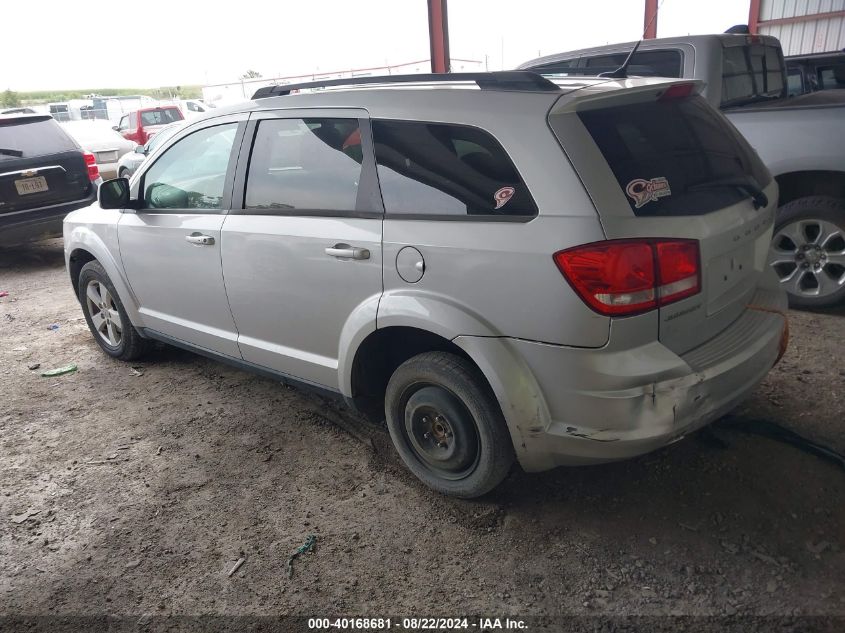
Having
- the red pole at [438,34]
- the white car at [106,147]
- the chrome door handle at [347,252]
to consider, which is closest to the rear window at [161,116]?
the white car at [106,147]

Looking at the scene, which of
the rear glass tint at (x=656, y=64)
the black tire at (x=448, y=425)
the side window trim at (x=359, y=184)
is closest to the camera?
the black tire at (x=448, y=425)

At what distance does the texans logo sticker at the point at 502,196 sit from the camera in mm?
2359

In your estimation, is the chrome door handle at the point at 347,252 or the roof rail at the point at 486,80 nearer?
the roof rail at the point at 486,80

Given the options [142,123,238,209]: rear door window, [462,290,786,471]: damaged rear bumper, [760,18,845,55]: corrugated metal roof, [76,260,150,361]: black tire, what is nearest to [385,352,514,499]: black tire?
[462,290,786,471]: damaged rear bumper

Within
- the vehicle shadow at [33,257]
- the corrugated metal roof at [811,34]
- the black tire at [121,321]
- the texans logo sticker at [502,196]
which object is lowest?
the vehicle shadow at [33,257]

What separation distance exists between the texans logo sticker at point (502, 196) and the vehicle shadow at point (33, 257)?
24.2ft

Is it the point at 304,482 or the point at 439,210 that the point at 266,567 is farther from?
the point at 439,210

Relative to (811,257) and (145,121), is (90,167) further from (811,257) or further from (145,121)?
(145,121)

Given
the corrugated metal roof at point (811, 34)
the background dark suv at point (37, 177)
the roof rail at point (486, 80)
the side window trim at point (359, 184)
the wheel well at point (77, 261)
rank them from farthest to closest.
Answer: the corrugated metal roof at point (811, 34)
the background dark suv at point (37, 177)
the wheel well at point (77, 261)
the side window trim at point (359, 184)
the roof rail at point (486, 80)

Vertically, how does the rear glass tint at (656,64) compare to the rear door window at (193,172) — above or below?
above

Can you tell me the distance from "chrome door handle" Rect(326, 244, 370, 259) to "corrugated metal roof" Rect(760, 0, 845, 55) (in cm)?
1667

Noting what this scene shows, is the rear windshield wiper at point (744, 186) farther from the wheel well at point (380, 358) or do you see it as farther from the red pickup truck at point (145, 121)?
the red pickup truck at point (145, 121)

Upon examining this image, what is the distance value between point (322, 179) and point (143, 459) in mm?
1751

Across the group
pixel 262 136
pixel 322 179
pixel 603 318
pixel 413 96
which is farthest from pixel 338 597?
pixel 262 136
